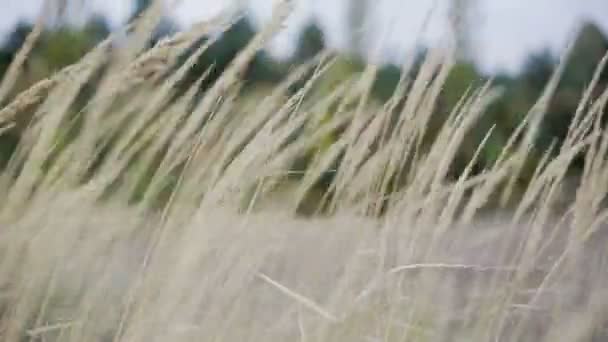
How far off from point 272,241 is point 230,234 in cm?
10

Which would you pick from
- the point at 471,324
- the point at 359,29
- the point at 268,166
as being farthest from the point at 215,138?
the point at 471,324

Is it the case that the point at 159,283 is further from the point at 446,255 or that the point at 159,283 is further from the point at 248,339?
the point at 446,255

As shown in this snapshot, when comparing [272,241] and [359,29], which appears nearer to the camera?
[272,241]

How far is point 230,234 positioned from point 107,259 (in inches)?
7.8

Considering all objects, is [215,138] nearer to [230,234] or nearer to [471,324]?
[230,234]

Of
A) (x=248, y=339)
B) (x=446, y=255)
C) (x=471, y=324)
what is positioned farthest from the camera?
(x=446, y=255)

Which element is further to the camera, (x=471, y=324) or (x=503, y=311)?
(x=471, y=324)

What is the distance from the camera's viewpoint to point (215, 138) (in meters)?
1.10

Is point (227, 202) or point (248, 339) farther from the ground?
point (227, 202)

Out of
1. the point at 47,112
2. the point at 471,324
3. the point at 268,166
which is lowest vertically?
the point at 471,324

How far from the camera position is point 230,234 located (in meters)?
0.93

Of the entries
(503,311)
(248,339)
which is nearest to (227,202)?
(248,339)

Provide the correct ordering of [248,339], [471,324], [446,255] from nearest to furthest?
1. [248,339]
2. [471,324]
3. [446,255]

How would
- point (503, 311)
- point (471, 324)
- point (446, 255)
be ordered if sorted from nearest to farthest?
point (503, 311), point (471, 324), point (446, 255)
